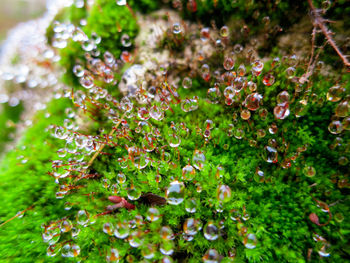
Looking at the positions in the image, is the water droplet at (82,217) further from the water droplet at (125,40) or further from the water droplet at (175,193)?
the water droplet at (125,40)

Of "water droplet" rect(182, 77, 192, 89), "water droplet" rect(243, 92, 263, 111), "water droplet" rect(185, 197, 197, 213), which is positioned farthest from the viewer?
"water droplet" rect(182, 77, 192, 89)

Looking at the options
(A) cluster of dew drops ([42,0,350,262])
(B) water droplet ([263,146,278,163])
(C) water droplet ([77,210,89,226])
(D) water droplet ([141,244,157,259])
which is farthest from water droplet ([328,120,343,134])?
(C) water droplet ([77,210,89,226])

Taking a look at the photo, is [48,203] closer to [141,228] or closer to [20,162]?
[20,162]

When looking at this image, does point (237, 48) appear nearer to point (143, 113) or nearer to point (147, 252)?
point (143, 113)

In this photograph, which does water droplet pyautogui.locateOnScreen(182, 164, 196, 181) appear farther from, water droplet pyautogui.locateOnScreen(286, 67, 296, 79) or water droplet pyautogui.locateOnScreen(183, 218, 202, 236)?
water droplet pyautogui.locateOnScreen(286, 67, 296, 79)

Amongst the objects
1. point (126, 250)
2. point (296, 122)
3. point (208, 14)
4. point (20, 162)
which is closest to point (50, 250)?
point (126, 250)

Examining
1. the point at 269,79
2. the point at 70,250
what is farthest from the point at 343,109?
the point at 70,250
